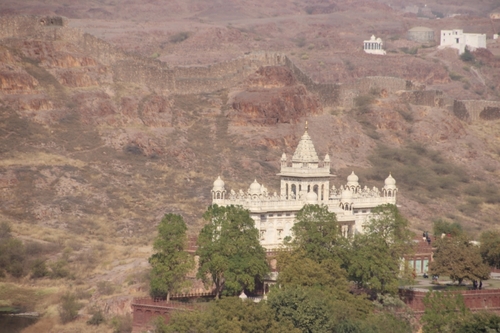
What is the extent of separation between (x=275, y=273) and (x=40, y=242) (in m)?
23.2

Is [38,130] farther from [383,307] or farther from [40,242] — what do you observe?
[383,307]

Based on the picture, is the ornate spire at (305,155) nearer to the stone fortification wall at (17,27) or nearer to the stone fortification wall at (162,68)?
the stone fortification wall at (162,68)

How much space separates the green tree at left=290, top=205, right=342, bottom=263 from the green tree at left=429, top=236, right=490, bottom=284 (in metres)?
6.37

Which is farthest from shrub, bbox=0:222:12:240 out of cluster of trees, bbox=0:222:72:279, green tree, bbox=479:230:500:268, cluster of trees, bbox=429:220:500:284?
green tree, bbox=479:230:500:268

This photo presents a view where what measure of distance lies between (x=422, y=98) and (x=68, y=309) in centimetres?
7383

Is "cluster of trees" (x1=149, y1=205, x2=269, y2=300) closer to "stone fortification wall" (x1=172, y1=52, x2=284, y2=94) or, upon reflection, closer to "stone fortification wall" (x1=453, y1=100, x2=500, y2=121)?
"stone fortification wall" (x1=172, y1=52, x2=284, y2=94)

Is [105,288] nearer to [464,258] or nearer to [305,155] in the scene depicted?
[305,155]

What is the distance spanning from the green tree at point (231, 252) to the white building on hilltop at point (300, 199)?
4387 mm

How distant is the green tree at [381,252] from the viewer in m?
87.4

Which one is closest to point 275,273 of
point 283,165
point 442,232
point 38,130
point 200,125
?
point 283,165

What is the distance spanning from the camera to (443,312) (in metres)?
82.8

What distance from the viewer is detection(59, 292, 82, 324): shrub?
9400 centimetres

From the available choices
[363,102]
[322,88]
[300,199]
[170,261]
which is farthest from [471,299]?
[363,102]

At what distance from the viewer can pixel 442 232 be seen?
109 m
